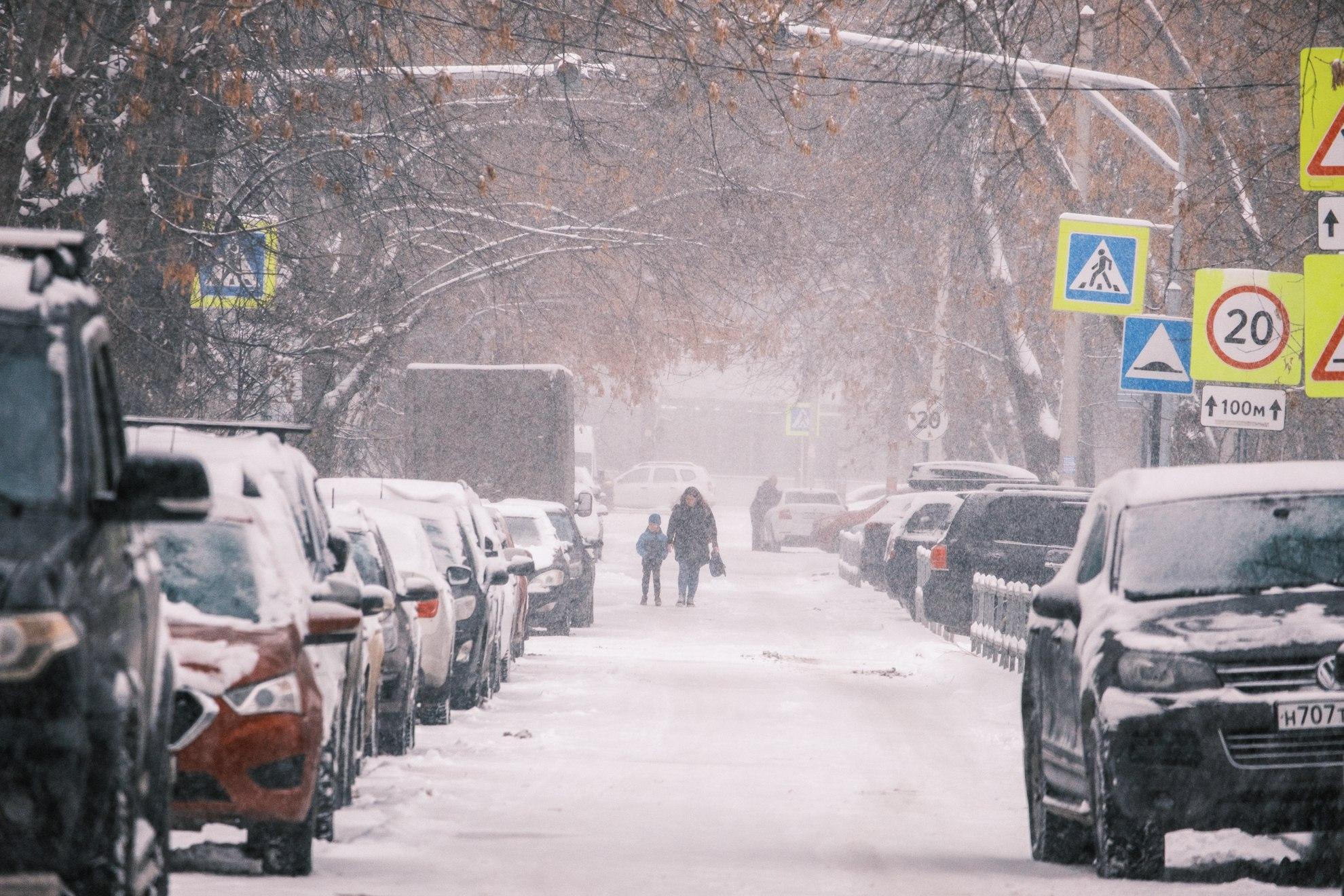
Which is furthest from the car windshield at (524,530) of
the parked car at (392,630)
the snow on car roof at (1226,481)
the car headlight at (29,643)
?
the car headlight at (29,643)

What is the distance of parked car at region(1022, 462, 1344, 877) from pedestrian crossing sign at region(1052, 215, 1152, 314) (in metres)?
13.2

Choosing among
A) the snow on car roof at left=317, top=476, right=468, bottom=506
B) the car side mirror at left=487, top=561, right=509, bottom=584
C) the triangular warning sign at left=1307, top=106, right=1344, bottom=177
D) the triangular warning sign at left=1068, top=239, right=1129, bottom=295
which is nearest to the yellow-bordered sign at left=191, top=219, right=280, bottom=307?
the snow on car roof at left=317, top=476, right=468, bottom=506

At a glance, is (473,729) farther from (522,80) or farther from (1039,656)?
(522,80)

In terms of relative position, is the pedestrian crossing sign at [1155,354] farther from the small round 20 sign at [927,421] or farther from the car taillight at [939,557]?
the small round 20 sign at [927,421]

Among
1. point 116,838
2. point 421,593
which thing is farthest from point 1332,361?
point 116,838

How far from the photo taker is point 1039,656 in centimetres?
1073

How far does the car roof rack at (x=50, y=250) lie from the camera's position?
18.2 feet

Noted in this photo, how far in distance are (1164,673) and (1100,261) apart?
14.8 m

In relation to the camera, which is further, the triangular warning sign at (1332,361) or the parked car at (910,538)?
the parked car at (910,538)

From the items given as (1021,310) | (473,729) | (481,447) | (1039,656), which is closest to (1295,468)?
(1039,656)

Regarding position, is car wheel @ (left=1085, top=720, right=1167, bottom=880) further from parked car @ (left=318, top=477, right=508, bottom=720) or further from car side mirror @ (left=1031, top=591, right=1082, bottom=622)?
parked car @ (left=318, top=477, right=508, bottom=720)

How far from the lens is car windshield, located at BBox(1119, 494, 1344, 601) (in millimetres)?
9586

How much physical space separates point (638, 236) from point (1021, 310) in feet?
27.3

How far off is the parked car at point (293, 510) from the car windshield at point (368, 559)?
267cm
